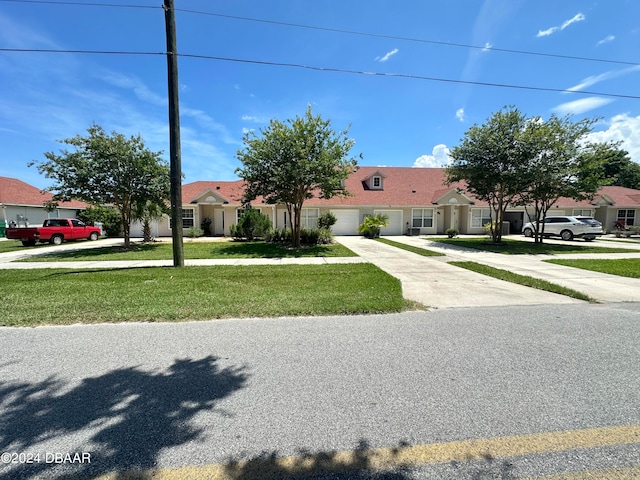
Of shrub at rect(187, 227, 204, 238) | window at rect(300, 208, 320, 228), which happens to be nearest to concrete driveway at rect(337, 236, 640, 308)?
window at rect(300, 208, 320, 228)

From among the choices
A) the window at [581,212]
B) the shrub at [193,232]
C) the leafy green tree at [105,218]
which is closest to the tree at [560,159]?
the window at [581,212]

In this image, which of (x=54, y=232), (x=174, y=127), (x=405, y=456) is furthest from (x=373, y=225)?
(x=405, y=456)

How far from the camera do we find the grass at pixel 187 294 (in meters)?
5.25

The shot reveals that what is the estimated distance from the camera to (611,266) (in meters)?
10.6

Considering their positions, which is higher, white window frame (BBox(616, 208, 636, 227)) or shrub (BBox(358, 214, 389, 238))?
white window frame (BBox(616, 208, 636, 227))

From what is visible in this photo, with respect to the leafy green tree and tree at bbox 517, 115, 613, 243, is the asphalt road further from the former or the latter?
the leafy green tree

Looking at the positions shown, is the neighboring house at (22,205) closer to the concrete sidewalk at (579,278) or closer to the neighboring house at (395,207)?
the neighboring house at (395,207)

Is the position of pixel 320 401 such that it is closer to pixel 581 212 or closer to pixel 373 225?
pixel 373 225

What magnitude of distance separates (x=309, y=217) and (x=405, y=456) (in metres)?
23.7

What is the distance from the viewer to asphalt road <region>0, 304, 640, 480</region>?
6.77 ft

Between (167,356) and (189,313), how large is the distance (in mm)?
1649

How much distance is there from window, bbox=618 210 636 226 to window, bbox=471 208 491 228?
1493 centimetres

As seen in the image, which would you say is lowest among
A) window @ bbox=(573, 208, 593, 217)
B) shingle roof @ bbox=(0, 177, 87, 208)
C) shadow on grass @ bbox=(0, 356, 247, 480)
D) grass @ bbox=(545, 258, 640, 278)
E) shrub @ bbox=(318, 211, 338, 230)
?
shadow on grass @ bbox=(0, 356, 247, 480)

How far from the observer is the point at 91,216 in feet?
77.9
